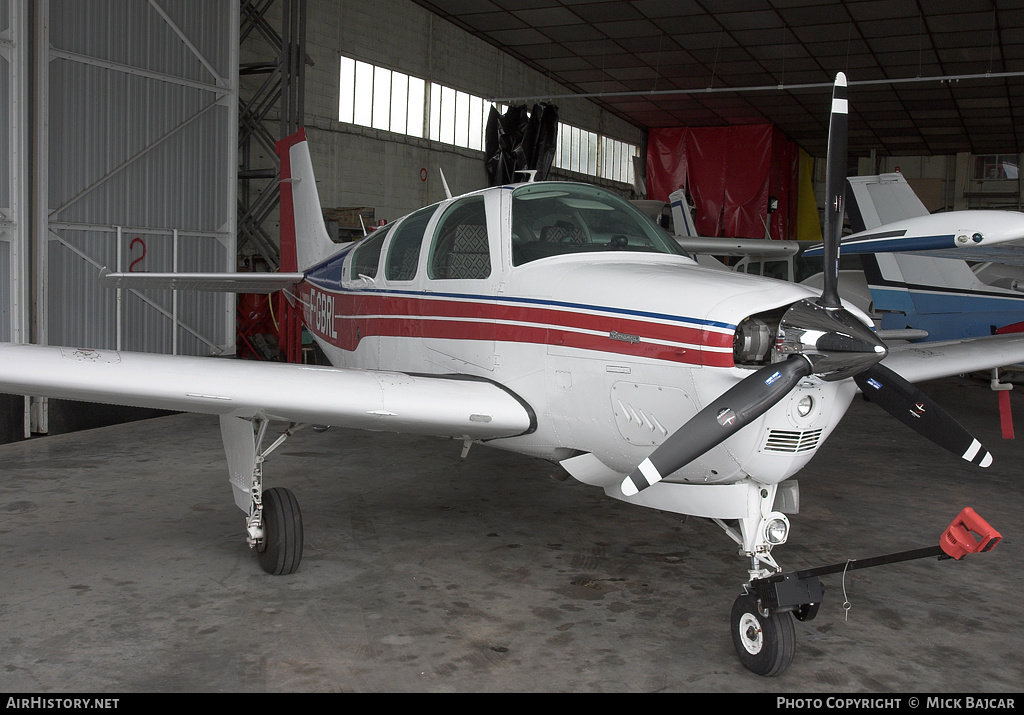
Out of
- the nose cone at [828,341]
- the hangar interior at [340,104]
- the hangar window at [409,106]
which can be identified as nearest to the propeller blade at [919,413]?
the nose cone at [828,341]

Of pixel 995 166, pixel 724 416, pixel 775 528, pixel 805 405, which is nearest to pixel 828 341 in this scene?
pixel 805 405

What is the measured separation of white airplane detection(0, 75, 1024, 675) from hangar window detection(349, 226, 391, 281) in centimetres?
55

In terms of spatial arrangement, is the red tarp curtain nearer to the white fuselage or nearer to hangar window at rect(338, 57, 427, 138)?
hangar window at rect(338, 57, 427, 138)

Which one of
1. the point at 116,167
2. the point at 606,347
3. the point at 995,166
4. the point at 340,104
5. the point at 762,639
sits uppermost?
the point at 995,166

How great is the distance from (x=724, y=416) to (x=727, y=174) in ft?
64.0

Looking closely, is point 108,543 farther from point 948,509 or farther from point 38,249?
point 948,509

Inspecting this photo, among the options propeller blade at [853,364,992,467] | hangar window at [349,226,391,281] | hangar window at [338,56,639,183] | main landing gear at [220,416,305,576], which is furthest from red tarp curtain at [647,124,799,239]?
main landing gear at [220,416,305,576]

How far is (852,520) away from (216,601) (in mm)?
3977

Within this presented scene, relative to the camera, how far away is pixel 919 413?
11.7 ft

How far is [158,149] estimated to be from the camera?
8922 mm

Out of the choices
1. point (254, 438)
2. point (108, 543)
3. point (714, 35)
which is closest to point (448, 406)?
point (254, 438)

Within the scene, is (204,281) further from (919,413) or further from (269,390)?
(919,413)

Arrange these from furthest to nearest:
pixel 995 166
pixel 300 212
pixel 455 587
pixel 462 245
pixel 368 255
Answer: pixel 995 166 < pixel 300 212 < pixel 368 255 < pixel 462 245 < pixel 455 587
